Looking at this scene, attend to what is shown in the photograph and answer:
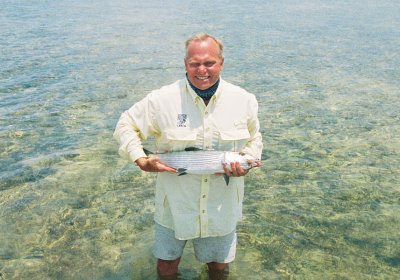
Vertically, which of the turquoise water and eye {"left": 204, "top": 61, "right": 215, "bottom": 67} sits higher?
eye {"left": 204, "top": 61, "right": 215, "bottom": 67}

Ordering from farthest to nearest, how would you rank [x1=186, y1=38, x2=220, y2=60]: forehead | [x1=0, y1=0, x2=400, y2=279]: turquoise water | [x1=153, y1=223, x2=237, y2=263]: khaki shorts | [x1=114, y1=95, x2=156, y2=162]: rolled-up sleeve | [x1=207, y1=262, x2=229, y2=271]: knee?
[x1=0, y1=0, x2=400, y2=279]: turquoise water, [x1=207, y1=262, x2=229, y2=271]: knee, [x1=153, y1=223, x2=237, y2=263]: khaki shorts, [x1=114, y1=95, x2=156, y2=162]: rolled-up sleeve, [x1=186, y1=38, x2=220, y2=60]: forehead

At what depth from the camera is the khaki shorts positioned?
15.6 feet

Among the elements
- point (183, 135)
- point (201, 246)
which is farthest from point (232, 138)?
point (201, 246)

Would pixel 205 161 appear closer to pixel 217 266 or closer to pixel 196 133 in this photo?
pixel 196 133

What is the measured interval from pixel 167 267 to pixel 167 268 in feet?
0.06

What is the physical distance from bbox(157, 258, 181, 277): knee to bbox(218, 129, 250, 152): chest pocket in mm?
1496

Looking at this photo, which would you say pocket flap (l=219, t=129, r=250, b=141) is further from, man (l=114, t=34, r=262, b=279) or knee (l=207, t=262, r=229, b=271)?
knee (l=207, t=262, r=229, b=271)

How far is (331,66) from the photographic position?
62.2 ft

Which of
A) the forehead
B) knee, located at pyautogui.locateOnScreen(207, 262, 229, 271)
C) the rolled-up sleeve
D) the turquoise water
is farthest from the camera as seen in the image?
the turquoise water

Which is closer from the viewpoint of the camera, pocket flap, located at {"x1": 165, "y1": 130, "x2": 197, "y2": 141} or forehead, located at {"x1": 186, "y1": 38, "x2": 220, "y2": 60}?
forehead, located at {"x1": 186, "y1": 38, "x2": 220, "y2": 60}

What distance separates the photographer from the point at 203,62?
13.6 feet

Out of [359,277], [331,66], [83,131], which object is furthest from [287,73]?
[359,277]

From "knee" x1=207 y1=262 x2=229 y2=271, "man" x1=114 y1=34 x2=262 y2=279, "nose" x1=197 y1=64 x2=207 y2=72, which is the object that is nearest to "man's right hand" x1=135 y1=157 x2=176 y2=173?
"man" x1=114 y1=34 x2=262 y2=279

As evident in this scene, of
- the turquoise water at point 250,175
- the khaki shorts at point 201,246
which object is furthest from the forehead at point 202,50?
the turquoise water at point 250,175
